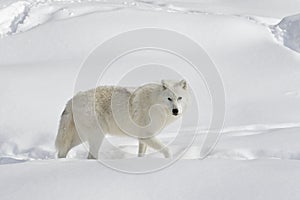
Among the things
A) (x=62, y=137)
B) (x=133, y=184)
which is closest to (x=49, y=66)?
(x=62, y=137)

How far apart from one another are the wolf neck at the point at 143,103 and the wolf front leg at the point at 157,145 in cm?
19

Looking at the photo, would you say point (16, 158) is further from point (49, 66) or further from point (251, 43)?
point (251, 43)

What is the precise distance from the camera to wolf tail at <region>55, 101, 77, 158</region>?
18.5ft

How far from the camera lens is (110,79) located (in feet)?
30.0

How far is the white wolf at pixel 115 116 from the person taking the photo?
220 inches

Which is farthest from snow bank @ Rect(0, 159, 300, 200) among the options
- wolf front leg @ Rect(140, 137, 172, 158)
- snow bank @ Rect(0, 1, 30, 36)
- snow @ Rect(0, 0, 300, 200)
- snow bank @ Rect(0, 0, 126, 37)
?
snow bank @ Rect(0, 1, 30, 36)

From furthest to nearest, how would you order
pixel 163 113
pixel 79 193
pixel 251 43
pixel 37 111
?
pixel 251 43 → pixel 37 111 → pixel 163 113 → pixel 79 193

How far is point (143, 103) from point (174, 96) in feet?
1.29

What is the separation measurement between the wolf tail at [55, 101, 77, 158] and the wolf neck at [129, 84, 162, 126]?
26.6 inches

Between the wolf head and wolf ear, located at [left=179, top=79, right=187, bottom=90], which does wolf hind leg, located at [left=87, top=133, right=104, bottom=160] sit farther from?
wolf ear, located at [left=179, top=79, right=187, bottom=90]

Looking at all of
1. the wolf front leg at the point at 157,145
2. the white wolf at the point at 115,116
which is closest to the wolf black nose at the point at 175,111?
the white wolf at the point at 115,116

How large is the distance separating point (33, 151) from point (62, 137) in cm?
87

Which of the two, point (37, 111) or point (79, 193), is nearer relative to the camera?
point (79, 193)

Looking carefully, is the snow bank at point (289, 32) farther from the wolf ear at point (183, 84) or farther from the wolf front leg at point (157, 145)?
the wolf front leg at point (157, 145)
